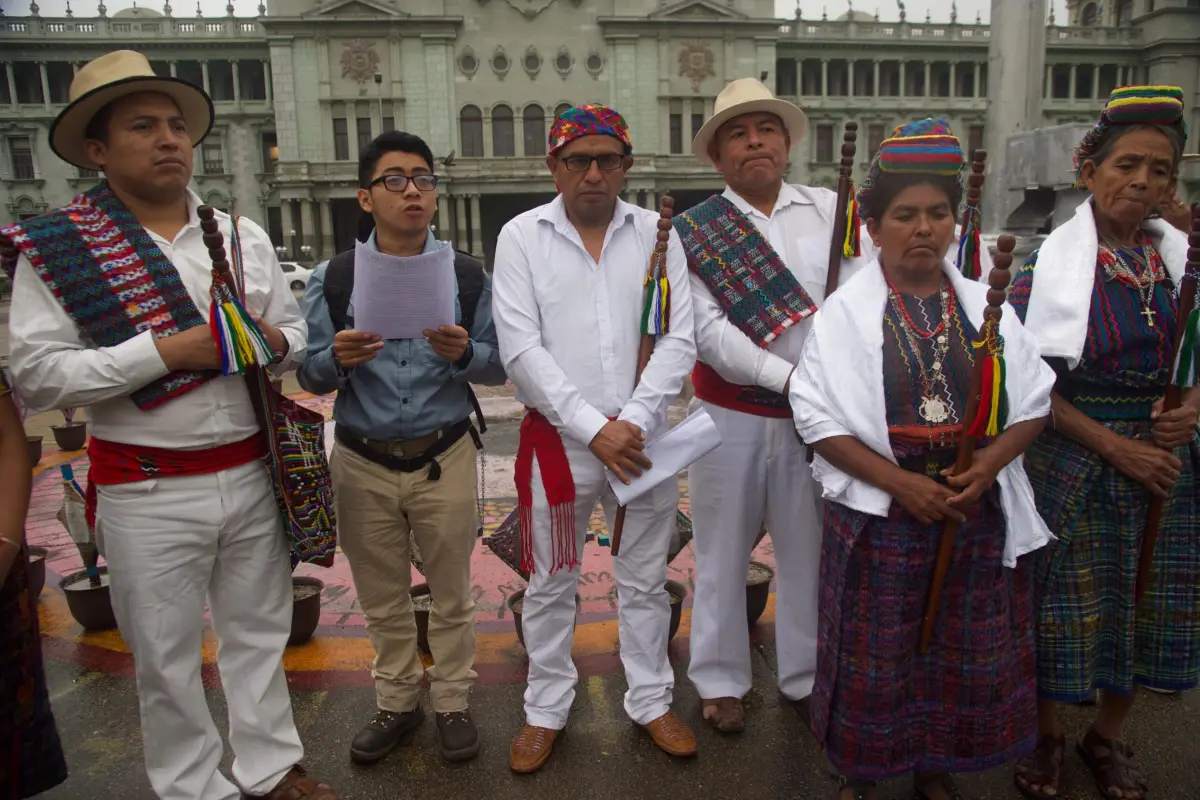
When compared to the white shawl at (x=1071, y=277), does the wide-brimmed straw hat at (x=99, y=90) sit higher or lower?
higher

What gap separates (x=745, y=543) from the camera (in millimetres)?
3088

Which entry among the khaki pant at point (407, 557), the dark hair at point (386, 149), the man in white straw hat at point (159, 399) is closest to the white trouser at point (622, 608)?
the khaki pant at point (407, 557)

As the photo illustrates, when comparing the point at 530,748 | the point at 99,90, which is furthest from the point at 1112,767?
the point at 99,90

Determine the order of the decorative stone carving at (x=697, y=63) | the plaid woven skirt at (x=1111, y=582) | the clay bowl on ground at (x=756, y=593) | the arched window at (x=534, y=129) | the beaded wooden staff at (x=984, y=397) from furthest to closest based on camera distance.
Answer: the decorative stone carving at (x=697, y=63) → the arched window at (x=534, y=129) → the clay bowl on ground at (x=756, y=593) → the plaid woven skirt at (x=1111, y=582) → the beaded wooden staff at (x=984, y=397)

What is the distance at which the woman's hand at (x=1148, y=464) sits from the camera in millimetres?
2480

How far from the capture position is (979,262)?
2.89 m

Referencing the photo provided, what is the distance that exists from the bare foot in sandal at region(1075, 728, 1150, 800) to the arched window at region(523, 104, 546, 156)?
38.6 metres

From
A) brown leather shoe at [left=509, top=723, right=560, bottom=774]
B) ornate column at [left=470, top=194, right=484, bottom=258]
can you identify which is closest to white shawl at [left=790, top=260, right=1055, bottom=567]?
brown leather shoe at [left=509, top=723, right=560, bottom=774]

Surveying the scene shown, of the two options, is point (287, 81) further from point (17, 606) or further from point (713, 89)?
point (17, 606)

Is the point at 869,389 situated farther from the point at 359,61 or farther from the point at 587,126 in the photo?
the point at 359,61

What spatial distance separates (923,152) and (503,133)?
39120mm

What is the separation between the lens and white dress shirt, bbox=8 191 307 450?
7.32 ft

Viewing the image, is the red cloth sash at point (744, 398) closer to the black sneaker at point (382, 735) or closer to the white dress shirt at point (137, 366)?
the white dress shirt at point (137, 366)

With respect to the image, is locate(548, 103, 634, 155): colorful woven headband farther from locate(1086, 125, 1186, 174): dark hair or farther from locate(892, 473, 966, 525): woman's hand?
locate(1086, 125, 1186, 174): dark hair
